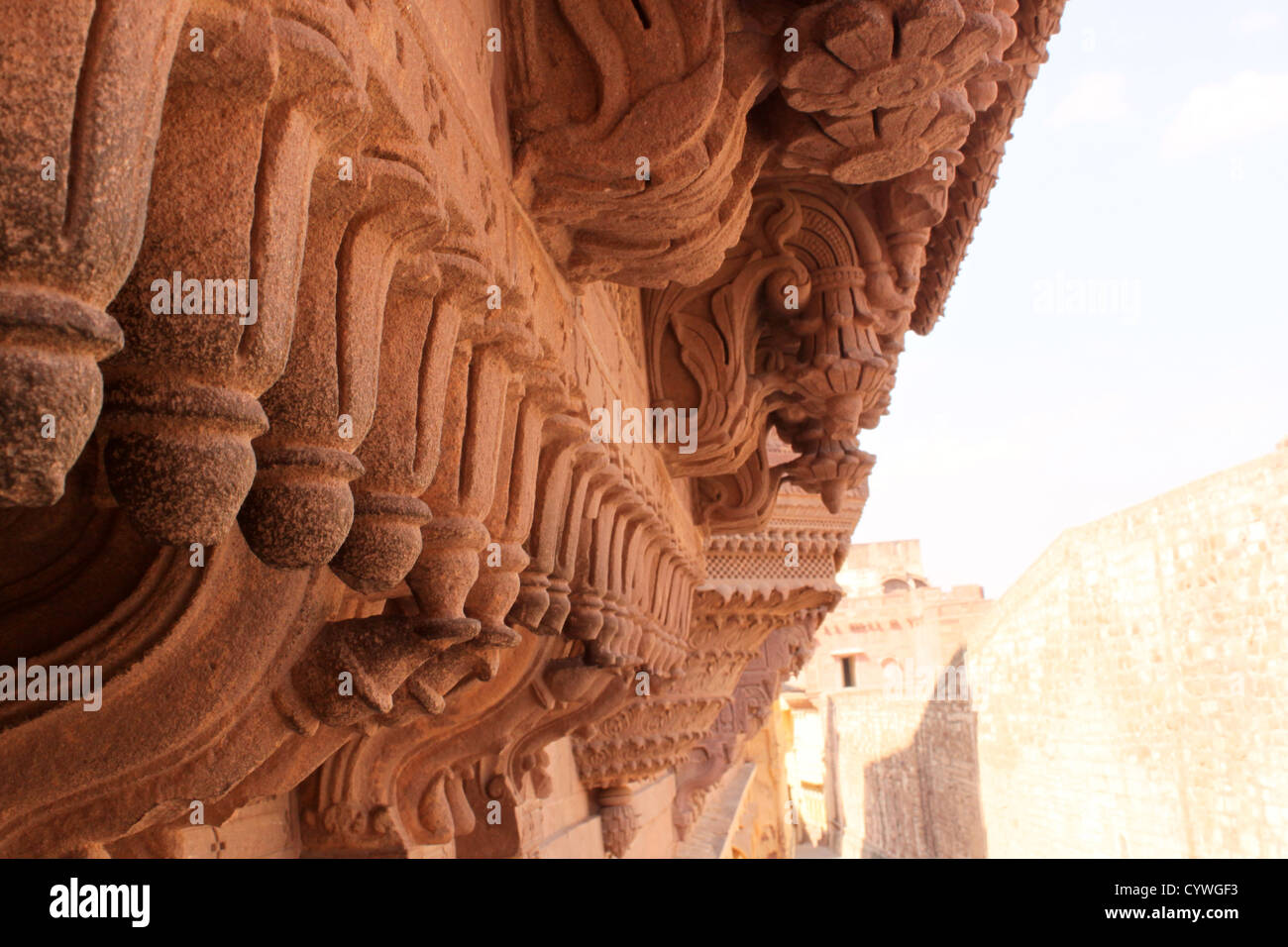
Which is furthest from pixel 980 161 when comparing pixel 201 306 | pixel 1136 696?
pixel 1136 696

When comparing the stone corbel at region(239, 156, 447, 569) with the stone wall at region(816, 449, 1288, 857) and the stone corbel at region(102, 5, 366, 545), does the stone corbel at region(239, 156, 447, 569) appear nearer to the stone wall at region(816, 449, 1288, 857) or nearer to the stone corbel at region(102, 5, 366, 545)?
the stone corbel at region(102, 5, 366, 545)

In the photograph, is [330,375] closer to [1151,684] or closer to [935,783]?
[1151,684]

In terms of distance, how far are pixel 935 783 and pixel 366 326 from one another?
2106 cm

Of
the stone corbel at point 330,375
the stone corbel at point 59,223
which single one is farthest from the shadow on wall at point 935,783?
the stone corbel at point 59,223

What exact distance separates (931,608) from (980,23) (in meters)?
31.4

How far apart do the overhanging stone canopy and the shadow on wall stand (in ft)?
55.6

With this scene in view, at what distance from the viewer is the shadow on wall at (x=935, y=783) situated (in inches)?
742

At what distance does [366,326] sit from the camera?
3.75ft

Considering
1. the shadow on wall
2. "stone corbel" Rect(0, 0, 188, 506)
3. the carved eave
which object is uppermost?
the carved eave

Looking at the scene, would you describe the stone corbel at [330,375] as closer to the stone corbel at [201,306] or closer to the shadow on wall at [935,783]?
the stone corbel at [201,306]

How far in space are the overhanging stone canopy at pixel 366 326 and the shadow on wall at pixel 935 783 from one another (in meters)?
17.0

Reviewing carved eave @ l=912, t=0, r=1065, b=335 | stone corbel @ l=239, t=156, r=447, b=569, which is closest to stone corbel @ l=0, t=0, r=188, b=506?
stone corbel @ l=239, t=156, r=447, b=569

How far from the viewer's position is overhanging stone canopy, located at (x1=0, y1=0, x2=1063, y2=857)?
0.74 meters
